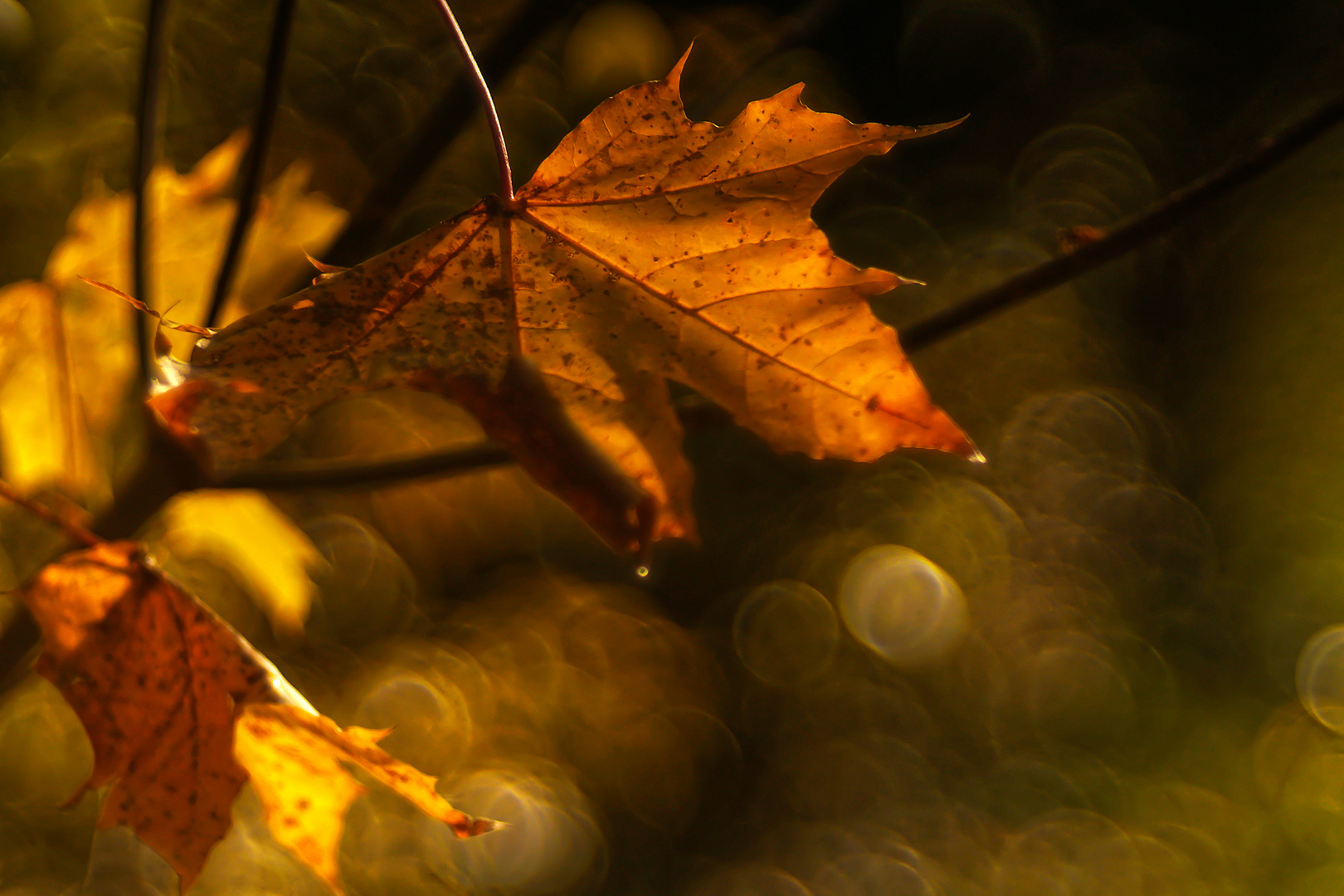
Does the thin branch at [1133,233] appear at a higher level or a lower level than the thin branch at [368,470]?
higher

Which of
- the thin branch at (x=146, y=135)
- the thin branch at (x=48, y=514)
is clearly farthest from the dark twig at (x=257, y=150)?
the thin branch at (x=48, y=514)

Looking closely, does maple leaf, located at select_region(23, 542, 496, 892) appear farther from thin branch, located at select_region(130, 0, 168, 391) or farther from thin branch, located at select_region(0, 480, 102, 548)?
thin branch, located at select_region(130, 0, 168, 391)

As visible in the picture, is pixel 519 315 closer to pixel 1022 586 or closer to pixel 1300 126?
pixel 1300 126

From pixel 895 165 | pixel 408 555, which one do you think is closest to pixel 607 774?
pixel 408 555

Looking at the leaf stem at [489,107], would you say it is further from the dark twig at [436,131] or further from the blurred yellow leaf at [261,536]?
the blurred yellow leaf at [261,536]

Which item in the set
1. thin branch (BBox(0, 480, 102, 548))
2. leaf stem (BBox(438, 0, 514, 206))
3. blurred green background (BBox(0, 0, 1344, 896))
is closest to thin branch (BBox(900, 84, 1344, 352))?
leaf stem (BBox(438, 0, 514, 206))

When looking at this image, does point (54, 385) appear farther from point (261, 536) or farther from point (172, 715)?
point (172, 715)
